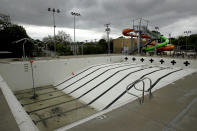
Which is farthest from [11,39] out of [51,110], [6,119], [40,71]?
[6,119]

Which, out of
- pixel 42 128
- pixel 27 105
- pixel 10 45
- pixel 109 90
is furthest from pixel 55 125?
pixel 10 45

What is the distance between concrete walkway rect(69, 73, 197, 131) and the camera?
79.7 inches

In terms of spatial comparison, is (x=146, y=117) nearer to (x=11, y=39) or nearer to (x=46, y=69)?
(x=46, y=69)

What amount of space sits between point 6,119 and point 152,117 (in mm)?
2654

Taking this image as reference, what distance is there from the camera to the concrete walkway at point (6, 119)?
1583 millimetres

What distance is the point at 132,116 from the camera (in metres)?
2.38

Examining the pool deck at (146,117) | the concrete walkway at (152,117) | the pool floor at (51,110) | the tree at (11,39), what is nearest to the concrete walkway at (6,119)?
the pool deck at (146,117)

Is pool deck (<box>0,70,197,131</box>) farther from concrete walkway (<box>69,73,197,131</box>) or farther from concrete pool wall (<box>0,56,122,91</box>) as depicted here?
concrete pool wall (<box>0,56,122,91</box>)

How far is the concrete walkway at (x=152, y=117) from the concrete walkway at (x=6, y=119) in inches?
34.8

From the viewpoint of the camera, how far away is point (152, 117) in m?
2.37

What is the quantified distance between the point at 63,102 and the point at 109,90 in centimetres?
298

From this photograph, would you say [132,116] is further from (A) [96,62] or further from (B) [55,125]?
(A) [96,62]

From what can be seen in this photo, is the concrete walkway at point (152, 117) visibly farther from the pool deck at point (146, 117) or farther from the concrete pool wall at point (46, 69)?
the concrete pool wall at point (46, 69)

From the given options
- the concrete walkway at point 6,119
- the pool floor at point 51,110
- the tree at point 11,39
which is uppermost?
the tree at point 11,39
